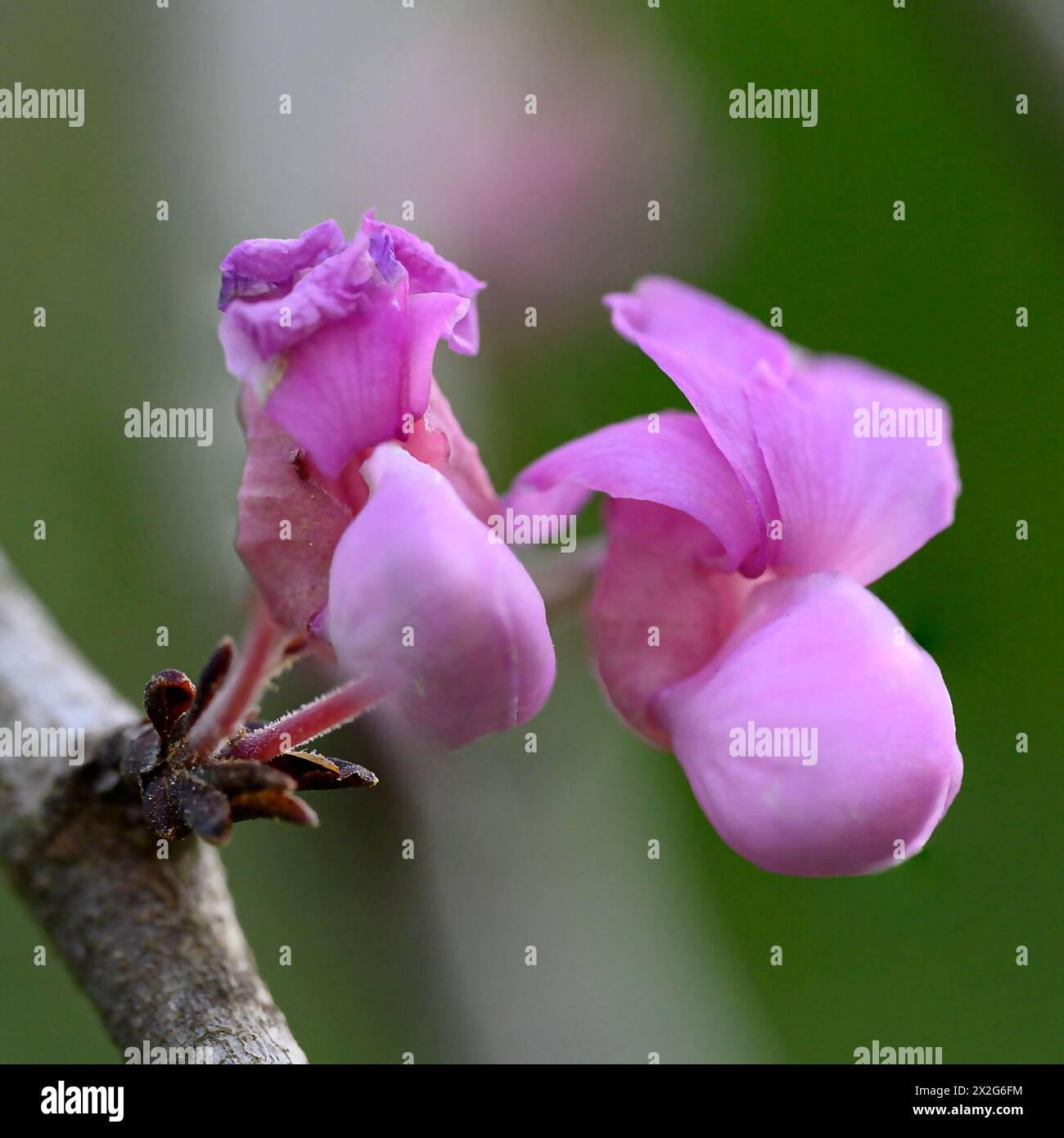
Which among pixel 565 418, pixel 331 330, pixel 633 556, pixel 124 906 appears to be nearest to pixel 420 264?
pixel 331 330

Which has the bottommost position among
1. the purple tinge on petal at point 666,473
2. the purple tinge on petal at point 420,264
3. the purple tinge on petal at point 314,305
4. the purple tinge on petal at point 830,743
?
the purple tinge on petal at point 830,743

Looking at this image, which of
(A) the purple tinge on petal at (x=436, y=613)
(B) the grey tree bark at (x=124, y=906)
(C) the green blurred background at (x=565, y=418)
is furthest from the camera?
(C) the green blurred background at (x=565, y=418)

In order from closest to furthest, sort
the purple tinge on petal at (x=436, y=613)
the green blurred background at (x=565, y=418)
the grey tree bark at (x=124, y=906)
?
the purple tinge on petal at (x=436, y=613) < the grey tree bark at (x=124, y=906) < the green blurred background at (x=565, y=418)

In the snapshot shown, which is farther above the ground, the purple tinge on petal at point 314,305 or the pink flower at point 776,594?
the purple tinge on petal at point 314,305

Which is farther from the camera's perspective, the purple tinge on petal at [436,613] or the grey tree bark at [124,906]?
the grey tree bark at [124,906]

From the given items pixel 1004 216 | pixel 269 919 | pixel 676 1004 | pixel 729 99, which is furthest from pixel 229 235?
pixel 676 1004

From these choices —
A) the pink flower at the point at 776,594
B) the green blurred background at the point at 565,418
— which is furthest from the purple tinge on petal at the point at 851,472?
the green blurred background at the point at 565,418

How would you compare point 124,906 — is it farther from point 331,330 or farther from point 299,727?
point 331,330

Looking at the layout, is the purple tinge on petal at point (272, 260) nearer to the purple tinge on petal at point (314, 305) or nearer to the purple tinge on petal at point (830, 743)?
the purple tinge on petal at point (314, 305)
